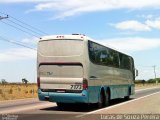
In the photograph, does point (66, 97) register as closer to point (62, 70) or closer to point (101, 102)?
point (62, 70)

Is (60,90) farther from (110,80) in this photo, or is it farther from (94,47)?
(110,80)

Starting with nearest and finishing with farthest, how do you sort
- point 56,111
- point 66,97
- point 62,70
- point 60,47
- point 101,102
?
point 56,111 → point 66,97 → point 62,70 → point 60,47 → point 101,102

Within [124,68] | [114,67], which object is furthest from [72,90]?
[124,68]

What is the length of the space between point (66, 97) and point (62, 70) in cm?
128

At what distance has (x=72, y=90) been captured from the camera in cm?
2189

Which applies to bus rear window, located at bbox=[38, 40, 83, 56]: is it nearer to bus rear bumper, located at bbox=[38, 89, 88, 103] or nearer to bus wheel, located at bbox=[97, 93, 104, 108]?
bus rear bumper, located at bbox=[38, 89, 88, 103]

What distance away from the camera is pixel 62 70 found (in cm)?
2212

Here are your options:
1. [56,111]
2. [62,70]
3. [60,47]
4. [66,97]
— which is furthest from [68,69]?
[56,111]

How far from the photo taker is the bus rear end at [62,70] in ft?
71.7

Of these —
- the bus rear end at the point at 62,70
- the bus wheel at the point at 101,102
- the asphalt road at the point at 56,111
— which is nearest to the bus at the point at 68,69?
the bus rear end at the point at 62,70

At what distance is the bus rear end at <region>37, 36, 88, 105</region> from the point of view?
21844 mm

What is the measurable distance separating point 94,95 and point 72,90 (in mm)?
1576

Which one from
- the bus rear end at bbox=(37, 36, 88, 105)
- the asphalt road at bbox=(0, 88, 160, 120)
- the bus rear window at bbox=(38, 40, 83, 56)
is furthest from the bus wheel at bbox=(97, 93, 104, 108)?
the bus rear window at bbox=(38, 40, 83, 56)

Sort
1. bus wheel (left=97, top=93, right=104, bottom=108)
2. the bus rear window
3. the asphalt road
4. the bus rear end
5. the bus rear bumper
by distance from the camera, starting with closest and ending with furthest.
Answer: the asphalt road, the bus rear bumper, the bus rear end, the bus rear window, bus wheel (left=97, top=93, right=104, bottom=108)
